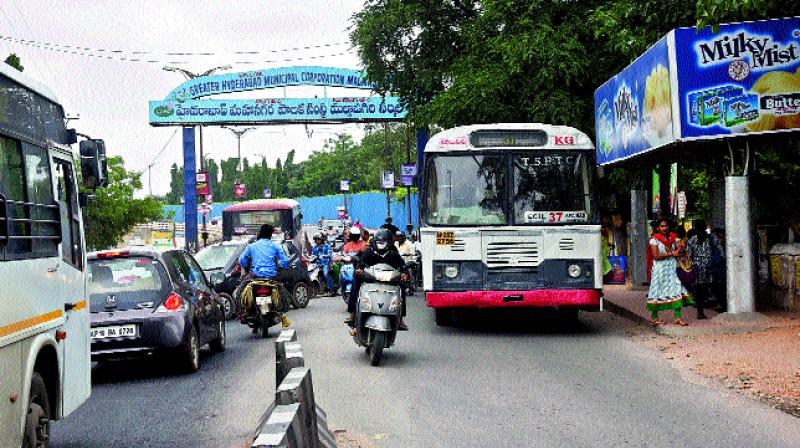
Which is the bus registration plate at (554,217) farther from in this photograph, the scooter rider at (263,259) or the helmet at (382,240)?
the scooter rider at (263,259)

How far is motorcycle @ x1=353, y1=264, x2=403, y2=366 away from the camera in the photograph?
1246cm

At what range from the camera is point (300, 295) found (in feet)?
78.5

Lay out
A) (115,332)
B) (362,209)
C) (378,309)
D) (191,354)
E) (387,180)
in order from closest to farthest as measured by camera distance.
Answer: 1. (115,332)
2. (191,354)
3. (378,309)
4. (387,180)
5. (362,209)

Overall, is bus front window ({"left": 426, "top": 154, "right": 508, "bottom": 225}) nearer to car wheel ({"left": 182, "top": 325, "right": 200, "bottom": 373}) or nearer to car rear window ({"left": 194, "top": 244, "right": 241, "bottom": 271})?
car wheel ({"left": 182, "top": 325, "right": 200, "bottom": 373})

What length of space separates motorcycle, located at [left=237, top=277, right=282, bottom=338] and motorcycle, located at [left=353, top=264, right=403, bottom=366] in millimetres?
3014

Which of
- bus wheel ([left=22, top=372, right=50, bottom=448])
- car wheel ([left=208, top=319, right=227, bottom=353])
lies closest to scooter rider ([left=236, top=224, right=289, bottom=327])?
car wheel ([left=208, top=319, right=227, bottom=353])

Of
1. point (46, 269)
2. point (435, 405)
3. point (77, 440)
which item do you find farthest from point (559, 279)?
point (46, 269)

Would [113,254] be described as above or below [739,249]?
above

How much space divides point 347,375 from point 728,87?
7281 millimetres

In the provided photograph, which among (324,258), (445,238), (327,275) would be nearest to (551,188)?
(445,238)

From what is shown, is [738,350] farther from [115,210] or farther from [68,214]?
[115,210]

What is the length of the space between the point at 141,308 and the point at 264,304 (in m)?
3.85

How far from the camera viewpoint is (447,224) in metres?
15.8

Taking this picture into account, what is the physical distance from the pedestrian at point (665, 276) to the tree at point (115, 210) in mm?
37688
